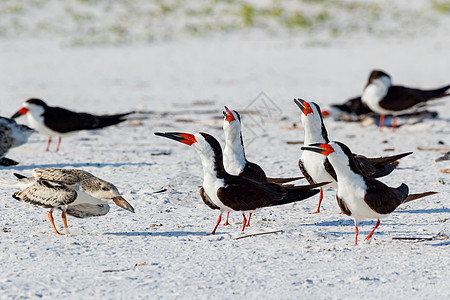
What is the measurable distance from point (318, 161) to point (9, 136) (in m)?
4.40

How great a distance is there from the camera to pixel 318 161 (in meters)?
6.27

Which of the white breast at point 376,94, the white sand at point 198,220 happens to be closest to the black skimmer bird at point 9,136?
the white sand at point 198,220

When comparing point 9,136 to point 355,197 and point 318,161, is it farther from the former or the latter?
point 355,197

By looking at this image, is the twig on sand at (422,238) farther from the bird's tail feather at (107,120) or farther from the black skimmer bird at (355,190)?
the bird's tail feather at (107,120)

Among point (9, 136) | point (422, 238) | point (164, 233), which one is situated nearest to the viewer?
point (422, 238)

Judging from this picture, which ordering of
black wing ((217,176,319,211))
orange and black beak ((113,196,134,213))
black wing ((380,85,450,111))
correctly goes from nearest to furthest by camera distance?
1. black wing ((217,176,319,211))
2. orange and black beak ((113,196,134,213))
3. black wing ((380,85,450,111))

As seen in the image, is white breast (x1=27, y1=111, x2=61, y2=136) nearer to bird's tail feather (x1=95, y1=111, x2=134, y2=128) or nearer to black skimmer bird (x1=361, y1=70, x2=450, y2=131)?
bird's tail feather (x1=95, y1=111, x2=134, y2=128)

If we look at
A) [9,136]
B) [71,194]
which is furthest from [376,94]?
[71,194]

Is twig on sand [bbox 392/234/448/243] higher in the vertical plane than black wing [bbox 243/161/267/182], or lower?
lower

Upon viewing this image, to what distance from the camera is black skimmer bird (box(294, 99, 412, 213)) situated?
246 inches

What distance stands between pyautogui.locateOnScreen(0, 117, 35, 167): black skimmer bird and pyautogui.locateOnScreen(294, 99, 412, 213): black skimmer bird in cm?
402

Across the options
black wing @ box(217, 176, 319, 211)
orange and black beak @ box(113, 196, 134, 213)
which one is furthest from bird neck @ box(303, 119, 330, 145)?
orange and black beak @ box(113, 196, 134, 213)

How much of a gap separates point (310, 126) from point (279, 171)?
6.50 feet

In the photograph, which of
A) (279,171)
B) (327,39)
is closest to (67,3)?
(327,39)
